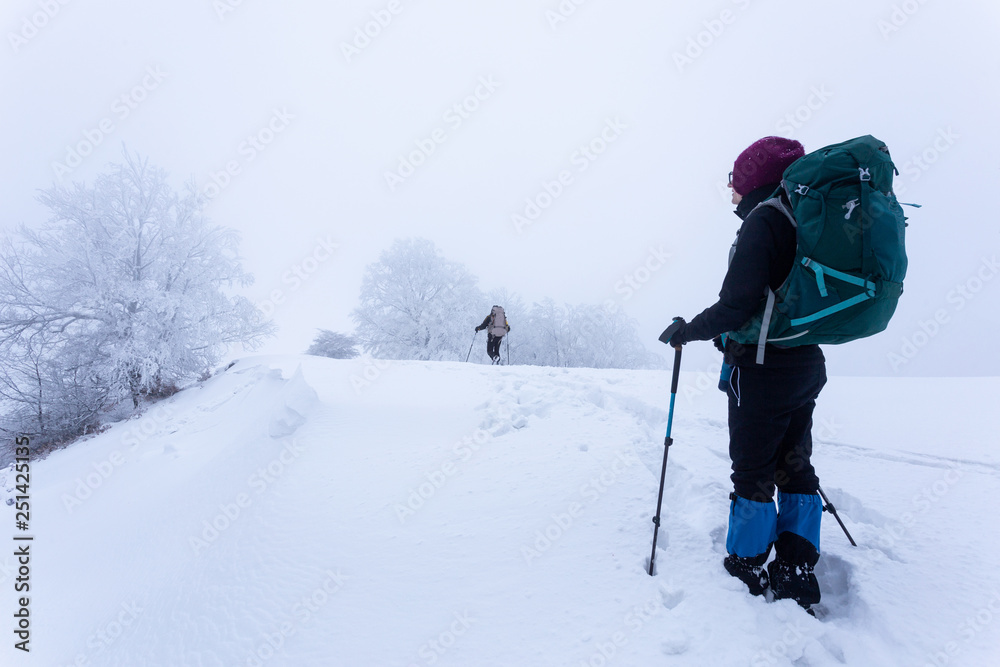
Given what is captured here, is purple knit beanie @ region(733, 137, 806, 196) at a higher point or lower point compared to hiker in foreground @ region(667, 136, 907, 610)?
higher

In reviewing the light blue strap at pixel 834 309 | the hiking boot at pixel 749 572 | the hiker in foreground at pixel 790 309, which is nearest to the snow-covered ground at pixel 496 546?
the hiking boot at pixel 749 572

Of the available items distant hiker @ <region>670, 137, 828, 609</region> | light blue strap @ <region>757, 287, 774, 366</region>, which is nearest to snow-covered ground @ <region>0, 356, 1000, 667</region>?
distant hiker @ <region>670, 137, 828, 609</region>

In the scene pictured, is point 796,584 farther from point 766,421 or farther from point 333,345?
point 333,345

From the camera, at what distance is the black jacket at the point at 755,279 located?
1.84m

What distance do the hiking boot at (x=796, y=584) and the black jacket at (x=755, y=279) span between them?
3.30 ft

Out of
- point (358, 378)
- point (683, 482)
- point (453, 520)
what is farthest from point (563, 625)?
point (358, 378)

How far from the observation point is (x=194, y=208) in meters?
12.2

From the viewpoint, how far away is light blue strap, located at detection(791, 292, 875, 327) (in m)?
1.64

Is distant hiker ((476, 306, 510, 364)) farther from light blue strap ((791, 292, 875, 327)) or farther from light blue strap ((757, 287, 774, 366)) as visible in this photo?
light blue strap ((791, 292, 875, 327))

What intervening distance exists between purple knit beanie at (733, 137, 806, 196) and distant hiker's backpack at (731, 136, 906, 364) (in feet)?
0.86

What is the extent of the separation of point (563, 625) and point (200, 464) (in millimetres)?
4597

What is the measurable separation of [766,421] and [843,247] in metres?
0.90

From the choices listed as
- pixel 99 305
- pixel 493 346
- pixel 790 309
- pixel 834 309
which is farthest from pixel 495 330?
pixel 834 309

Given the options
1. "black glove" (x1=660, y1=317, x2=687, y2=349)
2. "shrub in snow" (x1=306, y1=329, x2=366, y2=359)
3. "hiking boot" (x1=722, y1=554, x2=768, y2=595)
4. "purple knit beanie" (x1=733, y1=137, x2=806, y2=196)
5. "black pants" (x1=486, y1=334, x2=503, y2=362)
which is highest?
"purple knit beanie" (x1=733, y1=137, x2=806, y2=196)
